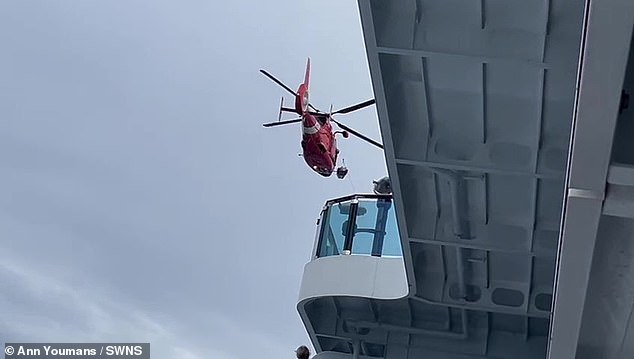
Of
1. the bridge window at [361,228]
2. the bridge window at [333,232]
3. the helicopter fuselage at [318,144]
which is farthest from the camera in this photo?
the helicopter fuselage at [318,144]

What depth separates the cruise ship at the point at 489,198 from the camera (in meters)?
2.26

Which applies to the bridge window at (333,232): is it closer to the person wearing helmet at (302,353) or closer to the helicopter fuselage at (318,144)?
the person wearing helmet at (302,353)

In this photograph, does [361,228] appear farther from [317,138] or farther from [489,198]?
[317,138]

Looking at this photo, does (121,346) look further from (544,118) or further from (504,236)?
(544,118)

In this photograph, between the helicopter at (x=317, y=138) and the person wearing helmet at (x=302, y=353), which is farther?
the helicopter at (x=317, y=138)

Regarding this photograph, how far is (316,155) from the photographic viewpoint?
18.8m

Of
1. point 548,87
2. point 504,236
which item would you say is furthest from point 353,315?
point 548,87

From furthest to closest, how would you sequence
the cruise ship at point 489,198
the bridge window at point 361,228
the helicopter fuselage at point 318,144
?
the helicopter fuselage at point 318,144, the bridge window at point 361,228, the cruise ship at point 489,198

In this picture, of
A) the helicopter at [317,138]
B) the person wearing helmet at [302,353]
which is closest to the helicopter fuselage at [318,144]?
the helicopter at [317,138]

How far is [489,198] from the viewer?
17.5 feet

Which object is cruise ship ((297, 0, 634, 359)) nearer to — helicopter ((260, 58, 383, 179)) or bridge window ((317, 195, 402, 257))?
bridge window ((317, 195, 402, 257))

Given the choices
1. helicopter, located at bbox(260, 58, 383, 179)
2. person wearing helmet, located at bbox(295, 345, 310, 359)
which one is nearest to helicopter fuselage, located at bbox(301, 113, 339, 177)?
helicopter, located at bbox(260, 58, 383, 179)

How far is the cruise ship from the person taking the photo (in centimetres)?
226

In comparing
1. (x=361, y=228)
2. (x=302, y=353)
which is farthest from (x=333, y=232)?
(x=302, y=353)
